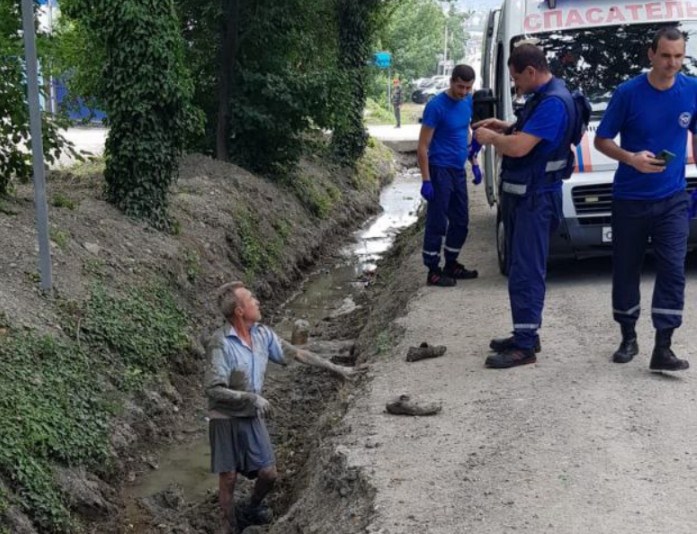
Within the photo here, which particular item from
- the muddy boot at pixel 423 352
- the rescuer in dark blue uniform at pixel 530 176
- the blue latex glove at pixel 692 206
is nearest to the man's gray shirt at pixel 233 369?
the muddy boot at pixel 423 352

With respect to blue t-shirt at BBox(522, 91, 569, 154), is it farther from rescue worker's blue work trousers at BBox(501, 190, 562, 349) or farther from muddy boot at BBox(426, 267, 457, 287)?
muddy boot at BBox(426, 267, 457, 287)

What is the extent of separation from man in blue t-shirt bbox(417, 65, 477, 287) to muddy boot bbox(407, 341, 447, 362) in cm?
225

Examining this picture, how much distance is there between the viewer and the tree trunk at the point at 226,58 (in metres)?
17.0

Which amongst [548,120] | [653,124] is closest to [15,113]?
[548,120]

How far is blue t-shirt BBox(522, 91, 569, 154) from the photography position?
267 inches

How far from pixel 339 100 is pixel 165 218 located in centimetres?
564

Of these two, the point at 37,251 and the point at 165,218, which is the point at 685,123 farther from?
the point at 165,218

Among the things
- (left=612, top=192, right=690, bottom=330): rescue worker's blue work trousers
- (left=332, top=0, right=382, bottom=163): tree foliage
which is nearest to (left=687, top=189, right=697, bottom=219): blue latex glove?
(left=612, top=192, right=690, bottom=330): rescue worker's blue work trousers

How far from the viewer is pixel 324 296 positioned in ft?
46.5

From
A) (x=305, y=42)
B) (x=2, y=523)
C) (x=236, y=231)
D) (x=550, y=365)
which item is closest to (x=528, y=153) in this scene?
(x=550, y=365)

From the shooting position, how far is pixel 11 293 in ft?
27.6

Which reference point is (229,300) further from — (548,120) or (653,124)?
(653,124)

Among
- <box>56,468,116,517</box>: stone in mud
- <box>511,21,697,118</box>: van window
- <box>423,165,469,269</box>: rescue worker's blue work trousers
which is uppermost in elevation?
<box>511,21,697,118</box>: van window

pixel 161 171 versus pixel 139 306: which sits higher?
pixel 161 171
